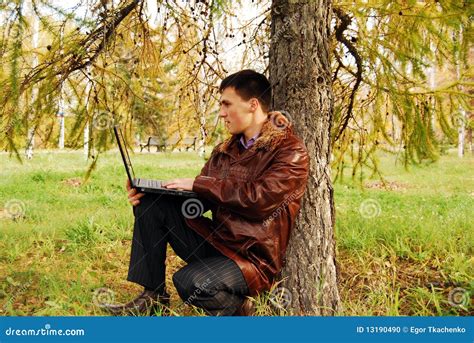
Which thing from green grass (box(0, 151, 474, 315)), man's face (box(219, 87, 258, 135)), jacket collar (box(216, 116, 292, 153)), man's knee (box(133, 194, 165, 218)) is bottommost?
green grass (box(0, 151, 474, 315))

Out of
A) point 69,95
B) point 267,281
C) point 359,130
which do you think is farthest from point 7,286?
point 359,130

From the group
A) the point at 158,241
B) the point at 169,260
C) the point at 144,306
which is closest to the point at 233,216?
the point at 158,241

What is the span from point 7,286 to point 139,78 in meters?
1.96

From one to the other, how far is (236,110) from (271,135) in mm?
251

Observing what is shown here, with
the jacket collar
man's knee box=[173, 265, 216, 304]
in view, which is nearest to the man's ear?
the jacket collar

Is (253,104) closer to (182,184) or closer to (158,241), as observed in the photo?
(182,184)

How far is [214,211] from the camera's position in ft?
8.99

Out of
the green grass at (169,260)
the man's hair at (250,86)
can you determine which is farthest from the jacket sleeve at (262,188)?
the green grass at (169,260)

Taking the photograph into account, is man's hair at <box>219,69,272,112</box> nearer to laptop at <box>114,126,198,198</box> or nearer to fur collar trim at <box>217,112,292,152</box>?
fur collar trim at <box>217,112,292,152</box>

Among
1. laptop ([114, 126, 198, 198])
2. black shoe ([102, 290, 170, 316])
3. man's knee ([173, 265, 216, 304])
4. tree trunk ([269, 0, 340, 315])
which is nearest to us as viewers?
man's knee ([173, 265, 216, 304])

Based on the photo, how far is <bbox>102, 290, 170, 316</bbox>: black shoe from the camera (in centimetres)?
265

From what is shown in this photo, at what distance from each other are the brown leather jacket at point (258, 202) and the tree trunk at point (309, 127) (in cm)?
26

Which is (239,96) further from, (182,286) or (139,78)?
(139,78)

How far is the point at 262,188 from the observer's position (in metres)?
2.43
